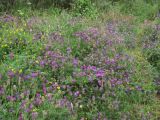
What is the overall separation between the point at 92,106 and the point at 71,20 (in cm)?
283

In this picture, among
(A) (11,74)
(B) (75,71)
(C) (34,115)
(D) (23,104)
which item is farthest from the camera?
(B) (75,71)

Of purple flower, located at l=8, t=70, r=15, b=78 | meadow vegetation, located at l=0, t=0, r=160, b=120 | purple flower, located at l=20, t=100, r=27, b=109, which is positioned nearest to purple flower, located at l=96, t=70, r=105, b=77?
meadow vegetation, located at l=0, t=0, r=160, b=120

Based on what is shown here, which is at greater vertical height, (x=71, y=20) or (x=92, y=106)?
(x=71, y=20)

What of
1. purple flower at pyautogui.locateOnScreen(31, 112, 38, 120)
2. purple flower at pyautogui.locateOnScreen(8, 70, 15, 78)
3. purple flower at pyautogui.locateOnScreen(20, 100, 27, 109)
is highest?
purple flower at pyautogui.locateOnScreen(8, 70, 15, 78)

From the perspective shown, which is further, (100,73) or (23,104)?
(100,73)

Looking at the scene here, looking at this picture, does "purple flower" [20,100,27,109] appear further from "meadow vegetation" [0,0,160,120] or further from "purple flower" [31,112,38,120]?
"purple flower" [31,112,38,120]

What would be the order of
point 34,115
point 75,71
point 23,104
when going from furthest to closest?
point 75,71
point 23,104
point 34,115

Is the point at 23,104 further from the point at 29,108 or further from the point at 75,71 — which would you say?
the point at 75,71

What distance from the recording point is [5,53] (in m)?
4.84

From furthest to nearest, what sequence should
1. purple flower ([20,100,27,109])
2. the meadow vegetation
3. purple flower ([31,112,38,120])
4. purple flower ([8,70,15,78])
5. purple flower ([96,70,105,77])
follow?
purple flower ([96,70,105,77]) → purple flower ([8,70,15,78]) → the meadow vegetation → purple flower ([20,100,27,109]) → purple flower ([31,112,38,120])

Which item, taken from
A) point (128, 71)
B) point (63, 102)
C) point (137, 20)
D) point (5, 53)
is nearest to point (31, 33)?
point (5, 53)

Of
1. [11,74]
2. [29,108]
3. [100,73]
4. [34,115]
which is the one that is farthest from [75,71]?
[34,115]

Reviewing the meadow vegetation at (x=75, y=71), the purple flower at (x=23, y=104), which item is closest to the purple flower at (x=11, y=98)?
the meadow vegetation at (x=75, y=71)

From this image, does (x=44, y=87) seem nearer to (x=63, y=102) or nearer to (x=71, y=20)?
(x=63, y=102)
